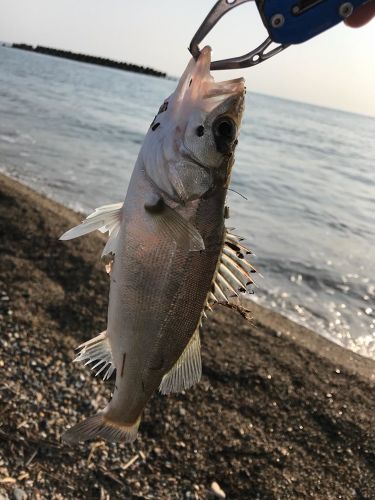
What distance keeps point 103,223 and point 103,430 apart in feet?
3.92

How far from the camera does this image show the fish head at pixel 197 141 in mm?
2455

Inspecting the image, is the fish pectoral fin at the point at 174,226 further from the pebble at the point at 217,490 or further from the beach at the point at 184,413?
the pebble at the point at 217,490

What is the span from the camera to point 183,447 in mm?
4988

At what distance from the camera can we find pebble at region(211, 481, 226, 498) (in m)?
4.61

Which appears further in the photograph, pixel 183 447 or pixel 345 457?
pixel 345 457

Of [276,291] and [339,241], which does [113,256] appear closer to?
[276,291]

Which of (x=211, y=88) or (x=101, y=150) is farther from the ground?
(x=211, y=88)

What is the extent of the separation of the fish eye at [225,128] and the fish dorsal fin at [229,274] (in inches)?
19.0

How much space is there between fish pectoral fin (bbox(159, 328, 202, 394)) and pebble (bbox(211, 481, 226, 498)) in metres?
2.41

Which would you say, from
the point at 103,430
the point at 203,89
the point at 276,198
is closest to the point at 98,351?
the point at 103,430

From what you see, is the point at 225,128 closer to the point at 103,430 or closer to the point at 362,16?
the point at 362,16

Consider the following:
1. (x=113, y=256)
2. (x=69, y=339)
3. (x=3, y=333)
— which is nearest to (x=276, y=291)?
(x=69, y=339)

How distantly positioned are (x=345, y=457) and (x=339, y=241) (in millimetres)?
10447

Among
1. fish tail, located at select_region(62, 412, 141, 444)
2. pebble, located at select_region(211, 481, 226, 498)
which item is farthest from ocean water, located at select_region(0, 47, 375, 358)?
fish tail, located at select_region(62, 412, 141, 444)
